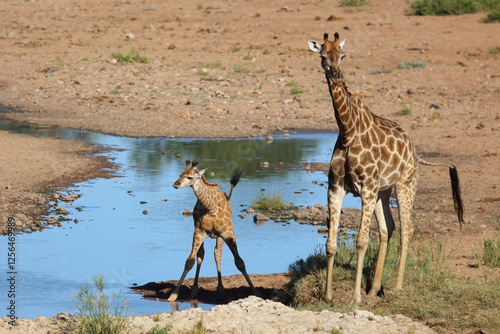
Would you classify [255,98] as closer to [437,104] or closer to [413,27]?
[437,104]

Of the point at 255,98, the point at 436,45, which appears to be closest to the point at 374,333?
the point at 255,98

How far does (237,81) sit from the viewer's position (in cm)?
2736

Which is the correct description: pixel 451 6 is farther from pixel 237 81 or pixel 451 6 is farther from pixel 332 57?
pixel 332 57

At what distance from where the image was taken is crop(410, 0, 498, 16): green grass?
39.0 meters

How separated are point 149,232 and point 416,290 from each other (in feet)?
16.5

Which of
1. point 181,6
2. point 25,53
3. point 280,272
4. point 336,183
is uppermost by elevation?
point 181,6

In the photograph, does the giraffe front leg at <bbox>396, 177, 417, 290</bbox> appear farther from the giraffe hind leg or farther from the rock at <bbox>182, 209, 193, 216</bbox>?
the rock at <bbox>182, 209, 193, 216</bbox>

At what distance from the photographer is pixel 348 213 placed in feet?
44.8

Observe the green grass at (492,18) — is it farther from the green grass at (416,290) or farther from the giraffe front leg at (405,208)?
the giraffe front leg at (405,208)

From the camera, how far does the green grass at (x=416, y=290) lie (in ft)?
27.0

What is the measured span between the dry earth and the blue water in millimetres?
1230

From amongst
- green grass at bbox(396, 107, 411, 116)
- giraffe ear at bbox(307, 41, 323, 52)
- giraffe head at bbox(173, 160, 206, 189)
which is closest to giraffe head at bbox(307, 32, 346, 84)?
giraffe ear at bbox(307, 41, 323, 52)

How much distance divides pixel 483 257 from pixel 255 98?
49.4 feet

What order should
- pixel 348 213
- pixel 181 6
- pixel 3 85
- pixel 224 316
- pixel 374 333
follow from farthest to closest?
pixel 181 6 → pixel 3 85 → pixel 348 213 → pixel 224 316 → pixel 374 333
